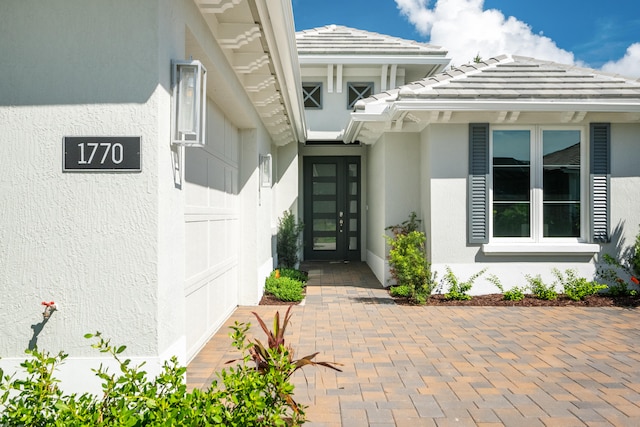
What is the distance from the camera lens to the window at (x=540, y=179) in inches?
338

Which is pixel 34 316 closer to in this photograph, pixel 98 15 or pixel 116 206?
pixel 116 206

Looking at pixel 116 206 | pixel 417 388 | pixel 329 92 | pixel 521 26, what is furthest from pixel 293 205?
pixel 521 26

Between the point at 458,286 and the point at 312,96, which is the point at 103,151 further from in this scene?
the point at 312,96

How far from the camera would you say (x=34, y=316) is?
326 centimetres

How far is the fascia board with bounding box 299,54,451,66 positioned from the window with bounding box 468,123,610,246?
20.2 ft

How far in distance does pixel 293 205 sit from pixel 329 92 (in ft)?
11.2

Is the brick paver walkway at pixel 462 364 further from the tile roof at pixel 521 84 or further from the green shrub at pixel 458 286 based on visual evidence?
the tile roof at pixel 521 84

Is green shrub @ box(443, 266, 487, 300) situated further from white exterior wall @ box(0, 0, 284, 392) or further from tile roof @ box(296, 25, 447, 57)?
tile roof @ box(296, 25, 447, 57)

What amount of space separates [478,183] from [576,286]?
231cm

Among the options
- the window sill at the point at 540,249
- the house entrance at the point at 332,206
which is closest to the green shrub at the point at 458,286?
the window sill at the point at 540,249

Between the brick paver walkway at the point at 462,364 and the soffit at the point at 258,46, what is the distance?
3.13 meters

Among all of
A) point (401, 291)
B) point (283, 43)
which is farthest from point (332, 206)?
point (283, 43)

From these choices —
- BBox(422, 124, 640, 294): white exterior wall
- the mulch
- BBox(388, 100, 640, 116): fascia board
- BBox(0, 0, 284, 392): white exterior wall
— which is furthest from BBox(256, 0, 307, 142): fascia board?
the mulch

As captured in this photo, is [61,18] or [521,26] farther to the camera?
[521,26]
